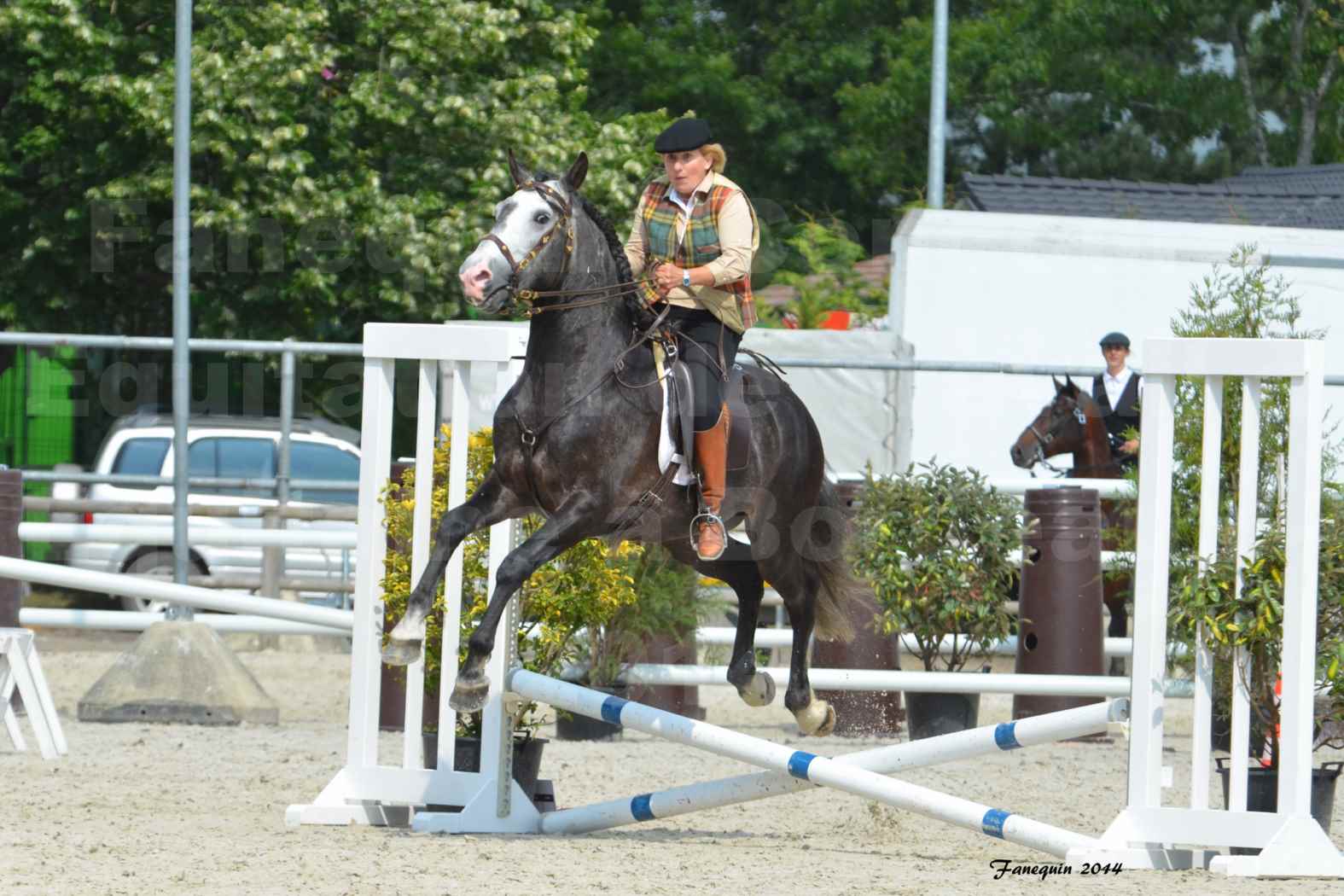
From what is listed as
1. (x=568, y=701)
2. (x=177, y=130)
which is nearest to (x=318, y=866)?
(x=568, y=701)

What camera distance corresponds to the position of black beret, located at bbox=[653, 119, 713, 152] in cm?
593

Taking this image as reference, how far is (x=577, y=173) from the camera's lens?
578 centimetres

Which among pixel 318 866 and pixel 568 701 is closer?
pixel 318 866

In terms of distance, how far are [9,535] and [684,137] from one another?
426 centimetres

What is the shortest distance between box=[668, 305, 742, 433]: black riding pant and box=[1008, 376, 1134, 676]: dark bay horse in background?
512 centimetres

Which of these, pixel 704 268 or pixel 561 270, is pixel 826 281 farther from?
pixel 561 270

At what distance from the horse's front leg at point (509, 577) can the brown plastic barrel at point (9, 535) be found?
11.9 ft

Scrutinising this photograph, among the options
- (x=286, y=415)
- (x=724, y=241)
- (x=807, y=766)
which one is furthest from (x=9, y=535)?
(x=807, y=766)

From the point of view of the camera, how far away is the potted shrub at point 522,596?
6496 millimetres

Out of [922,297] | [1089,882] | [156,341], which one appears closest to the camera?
[1089,882]

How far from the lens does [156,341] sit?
10445mm

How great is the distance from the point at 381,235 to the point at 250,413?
2292 mm

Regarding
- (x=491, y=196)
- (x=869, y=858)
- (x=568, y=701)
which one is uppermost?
(x=491, y=196)

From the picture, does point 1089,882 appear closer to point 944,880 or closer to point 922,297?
point 944,880
